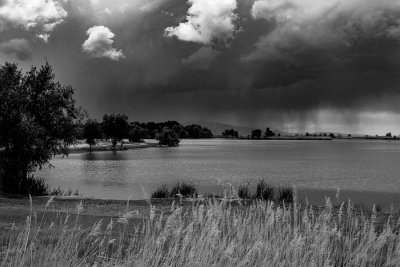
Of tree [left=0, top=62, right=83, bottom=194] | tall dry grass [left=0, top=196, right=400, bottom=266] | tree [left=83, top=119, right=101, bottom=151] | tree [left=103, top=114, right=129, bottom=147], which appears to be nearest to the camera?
tall dry grass [left=0, top=196, right=400, bottom=266]

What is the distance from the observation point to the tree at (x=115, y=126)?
15477 centimetres

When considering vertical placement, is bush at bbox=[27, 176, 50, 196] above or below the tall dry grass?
below

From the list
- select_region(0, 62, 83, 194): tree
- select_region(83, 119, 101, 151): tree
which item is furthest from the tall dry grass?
select_region(83, 119, 101, 151): tree

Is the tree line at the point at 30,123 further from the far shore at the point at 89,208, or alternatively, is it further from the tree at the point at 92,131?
the tree at the point at 92,131

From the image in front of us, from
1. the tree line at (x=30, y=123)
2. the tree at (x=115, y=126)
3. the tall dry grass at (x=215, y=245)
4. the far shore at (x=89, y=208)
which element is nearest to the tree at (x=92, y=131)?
the tree at (x=115, y=126)

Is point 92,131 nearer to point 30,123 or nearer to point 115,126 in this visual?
point 115,126

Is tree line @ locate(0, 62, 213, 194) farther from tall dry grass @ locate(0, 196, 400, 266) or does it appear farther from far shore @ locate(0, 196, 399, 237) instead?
tall dry grass @ locate(0, 196, 400, 266)

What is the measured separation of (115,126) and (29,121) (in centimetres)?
12518

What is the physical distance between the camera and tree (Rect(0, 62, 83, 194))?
103ft

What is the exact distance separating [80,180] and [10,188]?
22.3m

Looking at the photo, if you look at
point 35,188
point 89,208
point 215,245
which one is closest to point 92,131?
point 35,188

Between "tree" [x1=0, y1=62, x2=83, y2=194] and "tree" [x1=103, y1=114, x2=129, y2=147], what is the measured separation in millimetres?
119966

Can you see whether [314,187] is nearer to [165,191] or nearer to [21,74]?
[165,191]

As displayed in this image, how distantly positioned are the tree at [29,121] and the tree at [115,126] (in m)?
120
